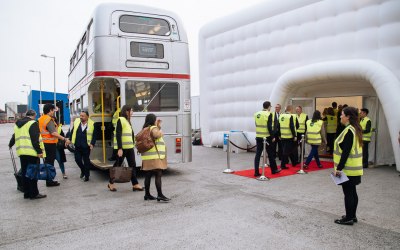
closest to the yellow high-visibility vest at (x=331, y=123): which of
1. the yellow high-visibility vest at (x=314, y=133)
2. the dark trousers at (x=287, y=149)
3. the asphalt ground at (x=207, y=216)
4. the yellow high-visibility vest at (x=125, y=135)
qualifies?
the yellow high-visibility vest at (x=314, y=133)

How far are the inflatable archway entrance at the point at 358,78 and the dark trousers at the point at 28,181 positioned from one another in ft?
25.0

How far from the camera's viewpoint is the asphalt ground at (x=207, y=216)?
4160 mm

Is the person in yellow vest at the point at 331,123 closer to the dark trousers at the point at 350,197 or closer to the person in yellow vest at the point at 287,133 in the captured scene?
the person in yellow vest at the point at 287,133

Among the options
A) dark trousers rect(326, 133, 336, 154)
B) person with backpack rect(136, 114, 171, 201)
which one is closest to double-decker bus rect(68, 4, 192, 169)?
person with backpack rect(136, 114, 171, 201)

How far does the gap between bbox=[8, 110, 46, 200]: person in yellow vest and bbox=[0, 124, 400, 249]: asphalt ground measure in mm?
266

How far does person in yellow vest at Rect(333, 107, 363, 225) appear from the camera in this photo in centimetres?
455

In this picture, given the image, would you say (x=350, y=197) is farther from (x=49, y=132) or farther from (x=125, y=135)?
(x=49, y=132)

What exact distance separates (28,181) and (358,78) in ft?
27.7

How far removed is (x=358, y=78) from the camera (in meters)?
9.14

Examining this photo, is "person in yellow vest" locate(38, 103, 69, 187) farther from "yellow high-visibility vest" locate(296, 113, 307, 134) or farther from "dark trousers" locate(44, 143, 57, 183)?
"yellow high-visibility vest" locate(296, 113, 307, 134)

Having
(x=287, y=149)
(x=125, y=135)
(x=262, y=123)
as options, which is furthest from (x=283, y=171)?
(x=125, y=135)

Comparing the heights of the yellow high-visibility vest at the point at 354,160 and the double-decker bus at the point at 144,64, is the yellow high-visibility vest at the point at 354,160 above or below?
below

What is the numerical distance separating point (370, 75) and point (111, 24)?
21.6ft

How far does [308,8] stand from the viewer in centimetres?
1055
